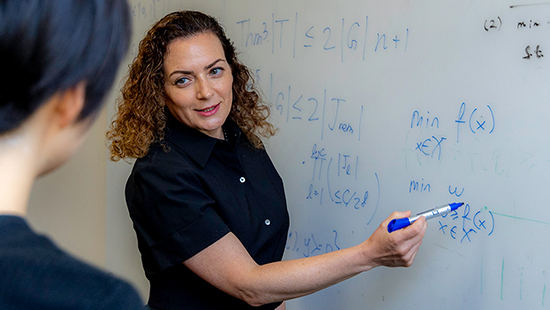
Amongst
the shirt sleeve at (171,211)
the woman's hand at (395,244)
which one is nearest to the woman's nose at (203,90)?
the shirt sleeve at (171,211)

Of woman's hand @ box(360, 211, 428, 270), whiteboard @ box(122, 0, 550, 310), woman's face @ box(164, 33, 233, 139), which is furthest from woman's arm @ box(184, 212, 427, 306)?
woman's face @ box(164, 33, 233, 139)

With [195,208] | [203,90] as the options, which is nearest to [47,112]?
[195,208]

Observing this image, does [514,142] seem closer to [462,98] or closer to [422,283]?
[462,98]

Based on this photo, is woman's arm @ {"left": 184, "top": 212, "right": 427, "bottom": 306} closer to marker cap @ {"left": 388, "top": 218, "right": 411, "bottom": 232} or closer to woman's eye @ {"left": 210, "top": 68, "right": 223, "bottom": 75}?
marker cap @ {"left": 388, "top": 218, "right": 411, "bottom": 232}

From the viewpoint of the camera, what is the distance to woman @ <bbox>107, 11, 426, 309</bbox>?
2.87 feet

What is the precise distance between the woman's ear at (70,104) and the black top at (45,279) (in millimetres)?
84

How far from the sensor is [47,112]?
0.34m

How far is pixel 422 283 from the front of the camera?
41.6 inches

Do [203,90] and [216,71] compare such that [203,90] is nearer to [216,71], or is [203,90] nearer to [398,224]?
[216,71]

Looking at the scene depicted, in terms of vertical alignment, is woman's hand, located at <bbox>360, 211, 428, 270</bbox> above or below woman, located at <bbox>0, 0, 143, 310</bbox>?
below

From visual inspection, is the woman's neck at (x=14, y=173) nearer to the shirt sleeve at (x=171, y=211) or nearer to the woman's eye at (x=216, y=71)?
the shirt sleeve at (x=171, y=211)

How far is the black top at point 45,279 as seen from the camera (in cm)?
30

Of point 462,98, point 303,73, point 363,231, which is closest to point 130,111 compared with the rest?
point 303,73

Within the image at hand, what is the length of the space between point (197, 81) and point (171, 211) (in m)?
0.31
